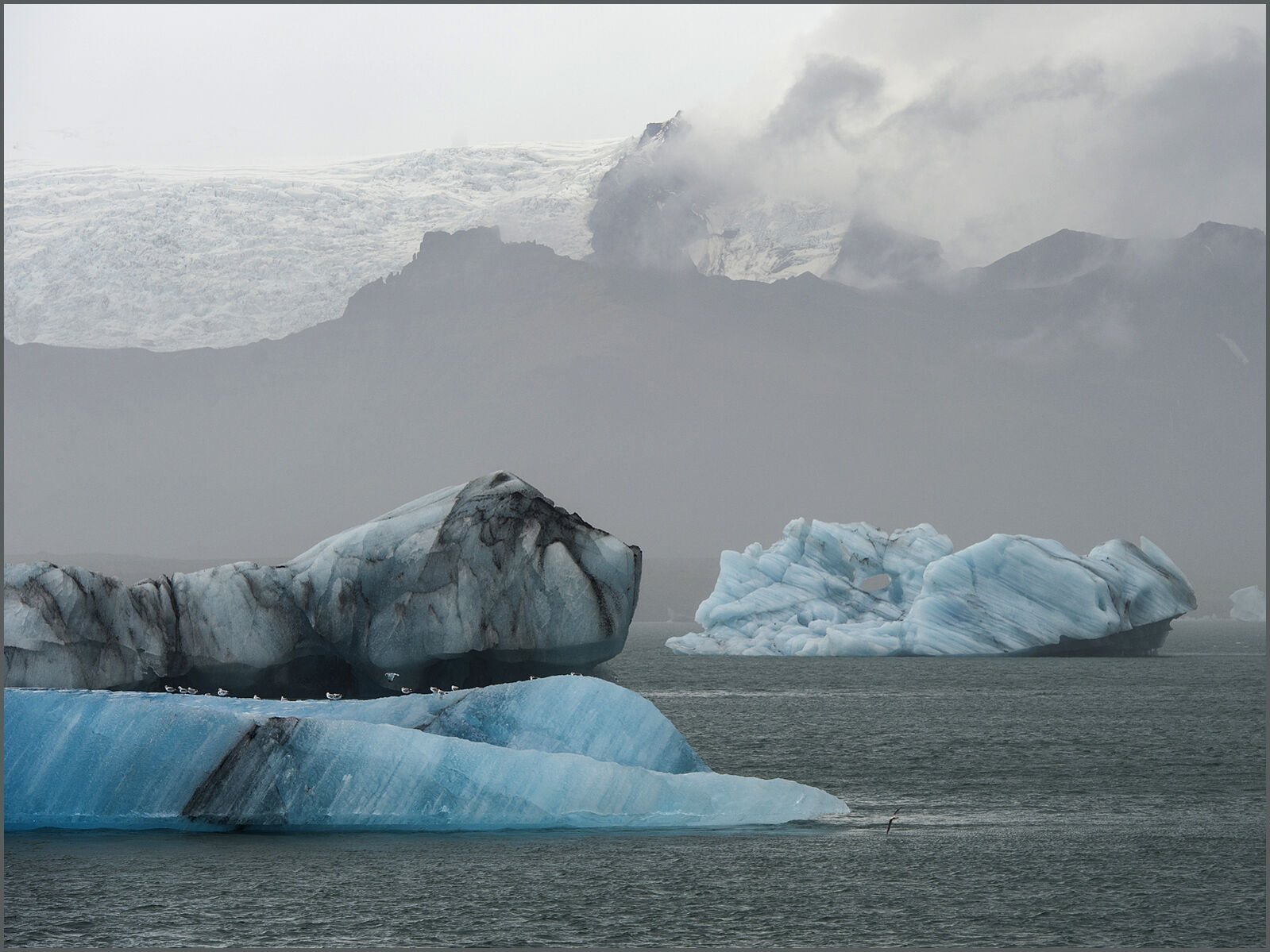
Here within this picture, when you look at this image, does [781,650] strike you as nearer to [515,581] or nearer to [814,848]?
[515,581]

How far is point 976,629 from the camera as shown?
2066 inches

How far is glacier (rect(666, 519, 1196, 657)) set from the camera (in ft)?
167

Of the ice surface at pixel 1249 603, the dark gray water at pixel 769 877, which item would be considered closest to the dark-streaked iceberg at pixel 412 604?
the dark gray water at pixel 769 877

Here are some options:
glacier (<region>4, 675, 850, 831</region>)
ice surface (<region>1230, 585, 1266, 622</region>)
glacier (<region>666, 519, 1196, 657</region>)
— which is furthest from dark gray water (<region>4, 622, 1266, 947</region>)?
ice surface (<region>1230, 585, 1266, 622</region>)

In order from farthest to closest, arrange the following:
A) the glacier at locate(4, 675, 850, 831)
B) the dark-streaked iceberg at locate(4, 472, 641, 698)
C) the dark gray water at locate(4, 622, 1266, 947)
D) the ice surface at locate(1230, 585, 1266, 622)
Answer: the ice surface at locate(1230, 585, 1266, 622) → the dark-streaked iceberg at locate(4, 472, 641, 698) → the glacier at locate(4, 675, 850, 831) → the dark gray water at locate(4, 622, 1266, 947)

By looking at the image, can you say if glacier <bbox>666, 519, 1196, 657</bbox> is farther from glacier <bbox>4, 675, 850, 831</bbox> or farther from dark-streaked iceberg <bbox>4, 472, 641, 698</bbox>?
glacier <bbox>4, 675, 850, 831</bbox>

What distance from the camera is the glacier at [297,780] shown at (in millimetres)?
16484

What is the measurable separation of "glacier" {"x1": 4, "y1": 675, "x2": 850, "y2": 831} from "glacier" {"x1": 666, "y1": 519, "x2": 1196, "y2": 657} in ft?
116

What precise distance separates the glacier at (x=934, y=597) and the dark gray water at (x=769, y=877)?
87.0 feet

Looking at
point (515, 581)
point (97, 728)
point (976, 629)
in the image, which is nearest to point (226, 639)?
point (515, 581)

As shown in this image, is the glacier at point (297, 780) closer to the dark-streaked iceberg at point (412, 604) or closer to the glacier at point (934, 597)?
the dark-streaked iceberg at point (412, 604)

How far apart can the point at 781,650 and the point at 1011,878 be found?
44765mm

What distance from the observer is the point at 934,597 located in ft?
173

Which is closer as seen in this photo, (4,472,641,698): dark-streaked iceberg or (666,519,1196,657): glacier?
(4,472,641,698): dark-streaked iceberg
